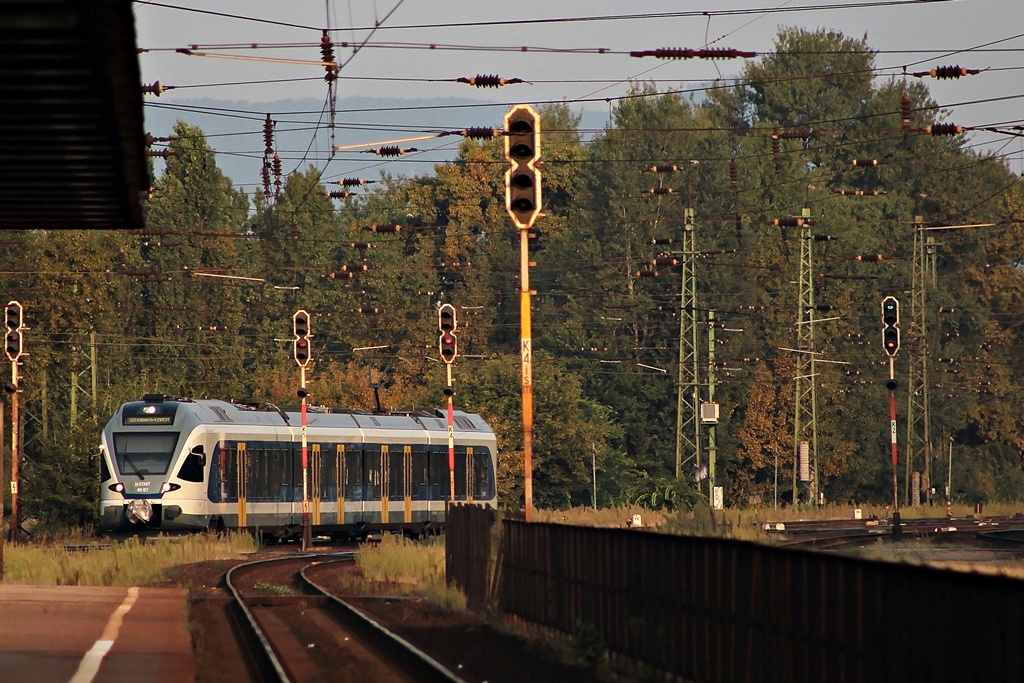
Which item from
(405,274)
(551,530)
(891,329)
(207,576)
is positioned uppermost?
(405,274)

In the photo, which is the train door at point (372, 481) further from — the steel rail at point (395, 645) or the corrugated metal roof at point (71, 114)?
the corrugated metal roof at point (71, 114)

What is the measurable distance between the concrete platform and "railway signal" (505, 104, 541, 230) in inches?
261

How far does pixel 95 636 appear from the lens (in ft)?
55.9

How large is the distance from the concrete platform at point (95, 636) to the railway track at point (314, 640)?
2.56ft

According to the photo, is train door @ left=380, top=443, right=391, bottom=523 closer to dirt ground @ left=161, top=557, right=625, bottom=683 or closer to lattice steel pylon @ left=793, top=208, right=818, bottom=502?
lattice steel pylon @ left=793, top=208, right=818, bottom=502

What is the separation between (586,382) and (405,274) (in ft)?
46.6

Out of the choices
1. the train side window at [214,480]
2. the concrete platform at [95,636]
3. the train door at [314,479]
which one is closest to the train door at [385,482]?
the train door at [314,479]

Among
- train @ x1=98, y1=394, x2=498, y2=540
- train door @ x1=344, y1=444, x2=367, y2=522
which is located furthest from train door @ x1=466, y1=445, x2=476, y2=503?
train door @ x1=344, y1=444, x2=367, y2=522

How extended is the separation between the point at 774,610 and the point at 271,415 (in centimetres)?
2833

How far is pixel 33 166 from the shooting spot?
13.1 meters

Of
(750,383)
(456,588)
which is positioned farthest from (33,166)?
(750,383)

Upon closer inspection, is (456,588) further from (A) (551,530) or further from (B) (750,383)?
(B) (750,383)

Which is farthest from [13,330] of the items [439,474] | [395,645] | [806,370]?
[806,370]

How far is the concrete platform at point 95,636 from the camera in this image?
14.0 meters
